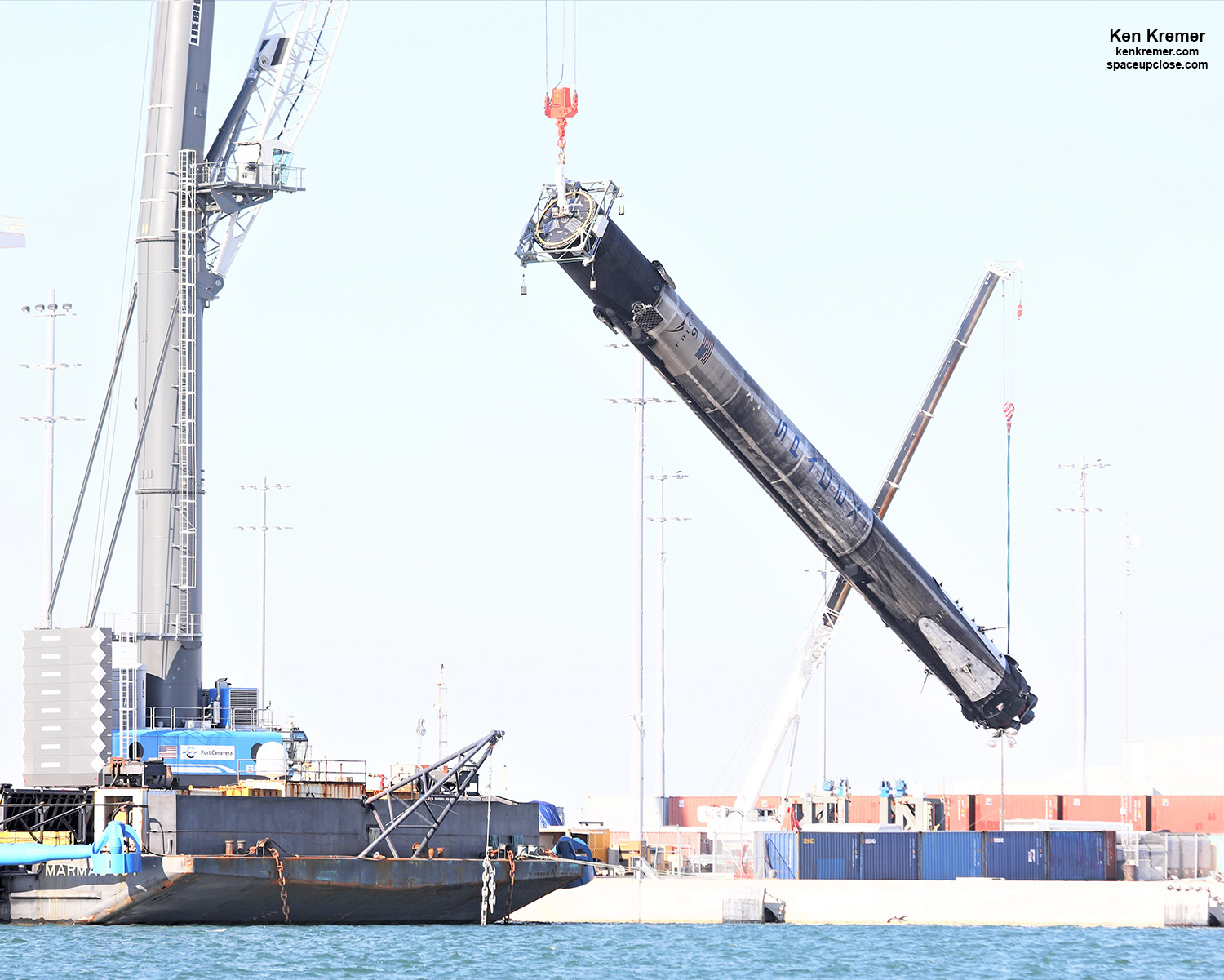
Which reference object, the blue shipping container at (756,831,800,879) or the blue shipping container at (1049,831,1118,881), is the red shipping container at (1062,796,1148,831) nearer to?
the blue shipping container at (1049,831,1118,881)

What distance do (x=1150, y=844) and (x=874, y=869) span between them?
10.6 m

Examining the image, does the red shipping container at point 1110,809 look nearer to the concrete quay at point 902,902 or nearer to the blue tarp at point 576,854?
the concrete quay at point 902,902

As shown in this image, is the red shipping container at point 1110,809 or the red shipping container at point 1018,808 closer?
the red shipping container at point 1018,808

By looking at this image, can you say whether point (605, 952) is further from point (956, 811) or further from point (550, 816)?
point (956, 811)

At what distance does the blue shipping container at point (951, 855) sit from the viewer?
59.0 metres

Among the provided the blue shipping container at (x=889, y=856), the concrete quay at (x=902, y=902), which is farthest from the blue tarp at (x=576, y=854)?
the blue shipping container at (x=889, y=856)

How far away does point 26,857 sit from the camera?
49.7m

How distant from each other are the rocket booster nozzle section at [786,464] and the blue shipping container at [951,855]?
4.63 metres

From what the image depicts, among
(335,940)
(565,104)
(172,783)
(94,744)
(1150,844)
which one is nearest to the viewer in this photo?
(565,104)

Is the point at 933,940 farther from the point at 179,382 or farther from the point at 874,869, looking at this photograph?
the point at 179,382

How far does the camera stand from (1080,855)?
60.4m

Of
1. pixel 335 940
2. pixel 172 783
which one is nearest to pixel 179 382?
pixel 172 783

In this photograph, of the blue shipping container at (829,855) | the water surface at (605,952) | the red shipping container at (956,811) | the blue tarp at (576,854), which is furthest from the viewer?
the red shipping container at (956,811)

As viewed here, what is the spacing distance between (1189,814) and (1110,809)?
3088mm
